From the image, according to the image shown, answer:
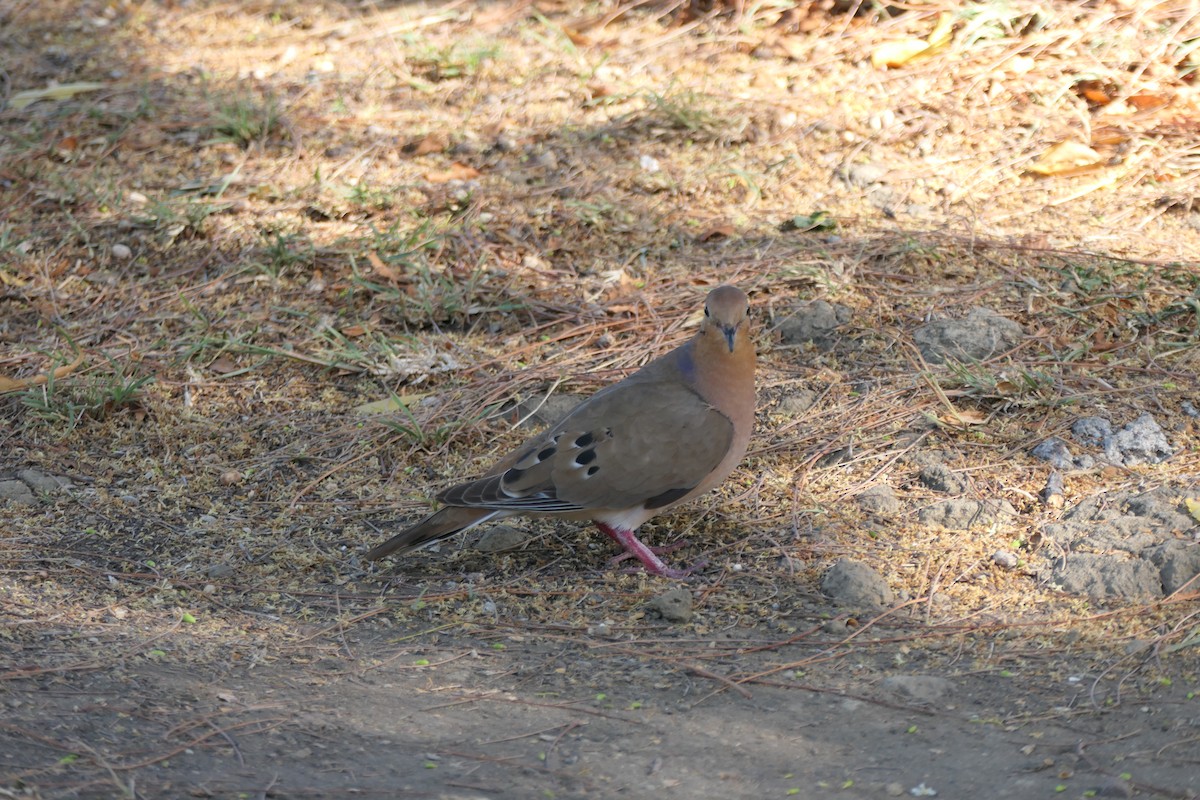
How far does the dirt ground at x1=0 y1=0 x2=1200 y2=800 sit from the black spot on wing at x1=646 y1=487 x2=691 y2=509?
0.21m

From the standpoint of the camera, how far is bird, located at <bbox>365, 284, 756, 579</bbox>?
366cm

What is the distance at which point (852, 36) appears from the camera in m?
6.70

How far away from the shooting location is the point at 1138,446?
3.95 meters

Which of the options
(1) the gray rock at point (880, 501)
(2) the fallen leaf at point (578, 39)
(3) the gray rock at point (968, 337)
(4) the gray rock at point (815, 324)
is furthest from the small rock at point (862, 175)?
(1) the gray rock at point (880, 501)

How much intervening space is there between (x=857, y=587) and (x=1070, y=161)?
3.03m

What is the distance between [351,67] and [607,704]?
5.16 metres

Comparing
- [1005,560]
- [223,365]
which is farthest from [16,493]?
[1005,560]

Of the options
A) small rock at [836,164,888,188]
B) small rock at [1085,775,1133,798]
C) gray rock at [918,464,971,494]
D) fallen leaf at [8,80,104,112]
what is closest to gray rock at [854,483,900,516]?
gray rock at [918,464,971,494]

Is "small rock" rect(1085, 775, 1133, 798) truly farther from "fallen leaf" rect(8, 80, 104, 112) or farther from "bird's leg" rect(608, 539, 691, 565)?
"fallen leaf" rect(8, 80, 104, 112)

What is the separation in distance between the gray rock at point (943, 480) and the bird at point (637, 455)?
0.61 metres

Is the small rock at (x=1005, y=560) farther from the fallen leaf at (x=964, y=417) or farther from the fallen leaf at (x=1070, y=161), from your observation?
the fallen leaf at (x=1070, y=161)

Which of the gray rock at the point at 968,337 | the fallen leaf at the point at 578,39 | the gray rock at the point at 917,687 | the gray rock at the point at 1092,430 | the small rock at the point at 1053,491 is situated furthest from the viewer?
the fallen leaf at the point at 578,39

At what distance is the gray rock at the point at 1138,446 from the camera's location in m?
3.92

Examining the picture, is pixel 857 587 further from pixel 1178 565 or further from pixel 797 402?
pixel 797 402
